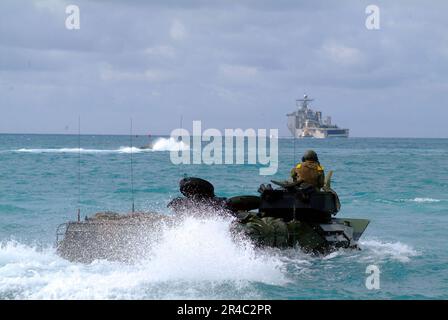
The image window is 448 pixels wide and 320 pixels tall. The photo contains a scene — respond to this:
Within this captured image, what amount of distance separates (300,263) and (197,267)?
2.05 metres

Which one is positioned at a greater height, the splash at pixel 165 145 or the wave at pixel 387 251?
the splash at pixel 165 145

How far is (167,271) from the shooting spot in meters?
10.5

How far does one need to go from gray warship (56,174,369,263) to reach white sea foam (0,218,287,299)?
0.60ft

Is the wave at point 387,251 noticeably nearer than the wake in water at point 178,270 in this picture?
No

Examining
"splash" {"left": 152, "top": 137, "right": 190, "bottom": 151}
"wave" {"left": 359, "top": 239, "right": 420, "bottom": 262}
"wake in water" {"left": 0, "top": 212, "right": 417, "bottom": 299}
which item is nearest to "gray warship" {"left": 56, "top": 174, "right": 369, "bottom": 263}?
"wake in water" {"left": 0, "top": 212, "right": 417, "bottom": 299}

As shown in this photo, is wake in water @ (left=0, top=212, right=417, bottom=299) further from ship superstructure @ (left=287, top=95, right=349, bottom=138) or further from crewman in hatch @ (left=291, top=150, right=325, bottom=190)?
ship superstructure @ (left=287, top=95, right=349, bottom=138)

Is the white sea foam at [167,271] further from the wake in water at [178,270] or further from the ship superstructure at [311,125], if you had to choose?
the ship superstructure at [311,125]

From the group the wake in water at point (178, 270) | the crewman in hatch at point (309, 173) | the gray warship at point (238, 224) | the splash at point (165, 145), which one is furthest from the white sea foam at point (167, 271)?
the splash at point (165, 145)

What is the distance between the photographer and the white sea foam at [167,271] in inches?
377

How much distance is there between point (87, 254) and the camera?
35.9 ft

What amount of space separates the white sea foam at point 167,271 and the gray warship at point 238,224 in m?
0.18

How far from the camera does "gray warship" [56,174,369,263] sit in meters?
11.0
